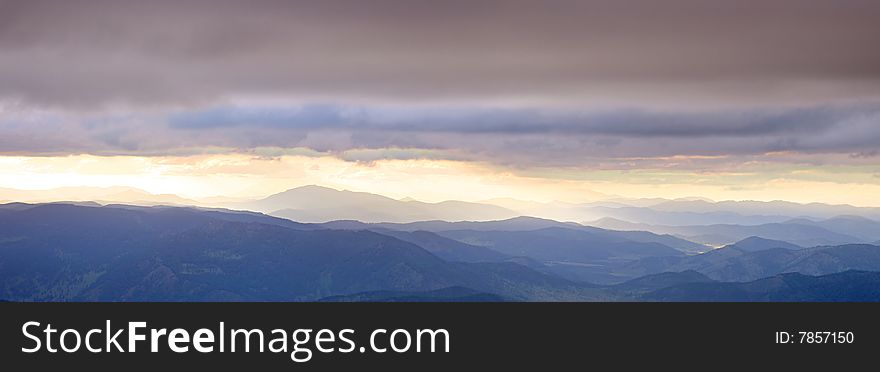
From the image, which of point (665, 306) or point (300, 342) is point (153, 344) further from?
point (665, 306)

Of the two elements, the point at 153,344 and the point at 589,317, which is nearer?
the point at 153,344

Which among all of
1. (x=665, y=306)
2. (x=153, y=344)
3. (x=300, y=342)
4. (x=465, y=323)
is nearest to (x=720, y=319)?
(x=665, y=306)

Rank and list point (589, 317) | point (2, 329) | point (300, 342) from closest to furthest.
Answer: point (300, 342)
point (2, 329)
point (589, 317)

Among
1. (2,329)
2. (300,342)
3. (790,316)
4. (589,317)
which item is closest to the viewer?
(300,342)

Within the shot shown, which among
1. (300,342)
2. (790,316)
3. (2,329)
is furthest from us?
(790,316)

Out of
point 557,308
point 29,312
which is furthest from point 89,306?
point 557,308

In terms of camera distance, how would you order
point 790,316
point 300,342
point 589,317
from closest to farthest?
point 300,342 → point 589,317 → point 790,316

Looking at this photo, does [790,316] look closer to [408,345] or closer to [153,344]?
[408,345]

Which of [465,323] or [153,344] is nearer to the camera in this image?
[153,344]
